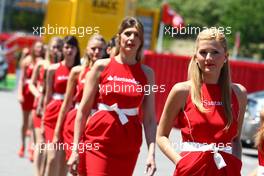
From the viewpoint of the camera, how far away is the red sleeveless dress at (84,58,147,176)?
734 centimetres

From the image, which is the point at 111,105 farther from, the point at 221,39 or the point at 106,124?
the point at 221,39

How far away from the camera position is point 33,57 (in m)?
15.3

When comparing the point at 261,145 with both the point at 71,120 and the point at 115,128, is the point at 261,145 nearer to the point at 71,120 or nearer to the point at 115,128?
the point at 115,128

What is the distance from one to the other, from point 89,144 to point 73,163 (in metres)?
0.27

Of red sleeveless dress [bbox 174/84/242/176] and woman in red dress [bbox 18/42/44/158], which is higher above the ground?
red sleeveless dress [bbox 174/84/242/176]

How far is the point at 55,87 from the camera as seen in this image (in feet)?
36.7

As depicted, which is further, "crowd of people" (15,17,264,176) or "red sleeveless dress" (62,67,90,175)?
"red sleeveless dress" (62,67,90,175)

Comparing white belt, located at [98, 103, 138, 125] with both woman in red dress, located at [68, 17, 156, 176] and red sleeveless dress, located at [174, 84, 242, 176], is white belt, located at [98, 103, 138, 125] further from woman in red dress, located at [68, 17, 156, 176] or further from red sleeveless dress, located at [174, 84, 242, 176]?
red sleeveless dress, located at [174, 84, 242, 176]

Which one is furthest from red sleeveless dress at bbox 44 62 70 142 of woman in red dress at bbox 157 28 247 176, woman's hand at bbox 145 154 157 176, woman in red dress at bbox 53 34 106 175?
woman in red dress at bbox 157 28 247 176

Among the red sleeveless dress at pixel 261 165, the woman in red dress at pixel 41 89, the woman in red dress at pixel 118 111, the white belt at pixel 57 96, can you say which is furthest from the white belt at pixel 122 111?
the woman in red dress at pixel 41 89

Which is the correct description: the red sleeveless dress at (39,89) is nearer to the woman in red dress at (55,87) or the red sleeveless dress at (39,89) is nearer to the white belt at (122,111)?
the woman in red dress at (55,87)

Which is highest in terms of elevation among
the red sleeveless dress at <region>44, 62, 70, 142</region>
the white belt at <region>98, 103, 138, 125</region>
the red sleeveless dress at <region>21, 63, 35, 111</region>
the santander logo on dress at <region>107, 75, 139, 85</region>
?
the santander logo on dress at <region>107, 75, 139, 85</region>

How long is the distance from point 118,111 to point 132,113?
13 centimetres

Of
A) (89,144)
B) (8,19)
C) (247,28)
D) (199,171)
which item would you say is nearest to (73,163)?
(89,144)
